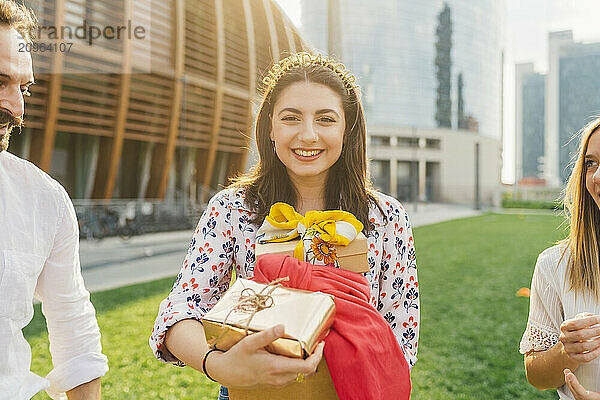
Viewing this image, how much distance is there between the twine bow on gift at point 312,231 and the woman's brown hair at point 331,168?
0.48ft

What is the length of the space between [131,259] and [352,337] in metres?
11.5

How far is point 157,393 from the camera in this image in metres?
4.12

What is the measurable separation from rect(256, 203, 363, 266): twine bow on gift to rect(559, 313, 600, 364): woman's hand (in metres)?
0.66

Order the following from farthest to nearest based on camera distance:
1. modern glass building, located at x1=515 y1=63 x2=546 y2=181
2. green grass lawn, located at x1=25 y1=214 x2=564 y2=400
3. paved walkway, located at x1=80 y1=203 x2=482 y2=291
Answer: modern glass building, located at x1=515 y1=63 x2=546 y2=181 → paved walkway, located at x1=80 y1=203 x2=482 y2=291 → green grass lawn, located at x1=25 y1=214 x2=564 y2=400

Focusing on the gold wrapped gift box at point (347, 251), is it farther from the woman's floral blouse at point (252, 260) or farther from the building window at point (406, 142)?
the building window at point (406, 142)

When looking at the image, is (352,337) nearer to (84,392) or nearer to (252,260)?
(252,260)

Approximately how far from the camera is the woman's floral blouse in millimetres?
1478

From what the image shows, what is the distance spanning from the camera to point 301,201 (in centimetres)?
161

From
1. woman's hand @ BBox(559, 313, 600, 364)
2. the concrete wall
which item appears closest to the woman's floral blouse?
woman's hand @ BBox(559, 313, 600, 364)

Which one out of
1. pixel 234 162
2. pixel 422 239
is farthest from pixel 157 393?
pixel 234 162

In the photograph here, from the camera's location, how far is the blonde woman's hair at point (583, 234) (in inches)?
67.4

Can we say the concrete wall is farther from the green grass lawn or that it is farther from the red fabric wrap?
the red fabric wrap

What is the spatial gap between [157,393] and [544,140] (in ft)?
188

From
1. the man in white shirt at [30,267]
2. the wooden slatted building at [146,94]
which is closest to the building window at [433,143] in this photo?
the wooden slatted building at [146,94]
